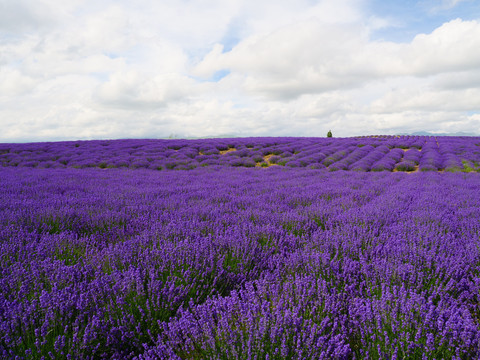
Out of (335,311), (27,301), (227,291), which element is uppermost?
(27,301)

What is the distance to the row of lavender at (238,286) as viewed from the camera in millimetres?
1330

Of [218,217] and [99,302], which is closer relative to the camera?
[99,302]

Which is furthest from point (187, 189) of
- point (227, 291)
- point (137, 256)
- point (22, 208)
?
point (227, 291)

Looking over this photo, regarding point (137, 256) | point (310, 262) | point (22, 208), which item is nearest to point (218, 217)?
point (137, 256)

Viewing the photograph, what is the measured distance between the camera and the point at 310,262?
7.34ft

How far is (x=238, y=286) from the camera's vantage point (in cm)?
194

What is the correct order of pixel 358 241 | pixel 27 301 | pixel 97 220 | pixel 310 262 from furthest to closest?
pixel 97 220 → pixel 358 241 → pixel 310 262 → pixel 27 301

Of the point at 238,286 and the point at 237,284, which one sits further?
the point at 237,284

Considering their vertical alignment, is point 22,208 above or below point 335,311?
above

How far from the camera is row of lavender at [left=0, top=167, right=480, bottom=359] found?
133cm

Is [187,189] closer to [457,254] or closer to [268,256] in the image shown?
[268,256]

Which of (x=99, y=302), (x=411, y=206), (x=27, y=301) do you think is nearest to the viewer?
(x=27, y=301)

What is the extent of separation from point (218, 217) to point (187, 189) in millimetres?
2394

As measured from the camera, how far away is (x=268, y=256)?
2568 mm
